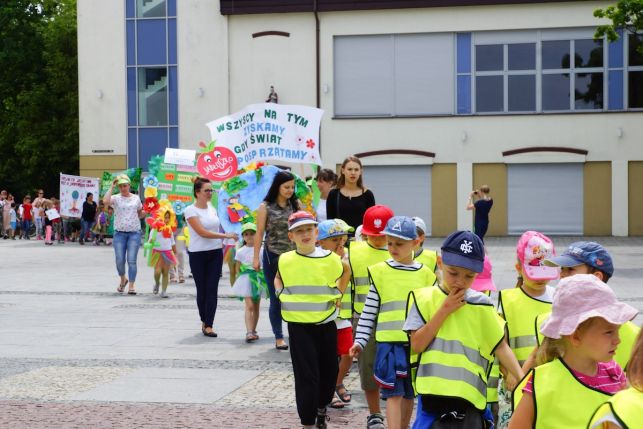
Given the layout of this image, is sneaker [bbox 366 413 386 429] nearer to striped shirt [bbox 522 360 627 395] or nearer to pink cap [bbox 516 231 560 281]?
pink cap [bbox 516 231 560 281]

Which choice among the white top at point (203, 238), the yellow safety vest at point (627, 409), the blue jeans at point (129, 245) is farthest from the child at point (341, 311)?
the blue jeans at point (129, 245)

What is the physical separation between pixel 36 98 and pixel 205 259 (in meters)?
40.1

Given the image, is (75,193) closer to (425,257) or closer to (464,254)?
(425,257)

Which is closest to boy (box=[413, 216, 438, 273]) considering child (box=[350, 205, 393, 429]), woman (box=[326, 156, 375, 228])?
child (box=[350, 205, 393, 429])

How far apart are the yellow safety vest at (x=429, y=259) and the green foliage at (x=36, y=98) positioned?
142 ft

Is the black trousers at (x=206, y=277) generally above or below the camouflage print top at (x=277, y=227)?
below

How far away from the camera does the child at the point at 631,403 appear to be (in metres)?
2.50

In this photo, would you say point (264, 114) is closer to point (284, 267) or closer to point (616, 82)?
point (284, 267)

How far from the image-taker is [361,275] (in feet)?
24.6

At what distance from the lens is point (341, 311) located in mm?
7906

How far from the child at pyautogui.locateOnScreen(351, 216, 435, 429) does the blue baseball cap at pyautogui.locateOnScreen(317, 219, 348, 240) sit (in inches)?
50.1

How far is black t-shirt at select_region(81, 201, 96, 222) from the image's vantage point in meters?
32.7

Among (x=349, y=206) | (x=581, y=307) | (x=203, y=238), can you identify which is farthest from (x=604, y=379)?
(x=203, y=238)

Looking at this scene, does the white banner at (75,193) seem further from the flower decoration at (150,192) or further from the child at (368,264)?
the child at (368,264)
